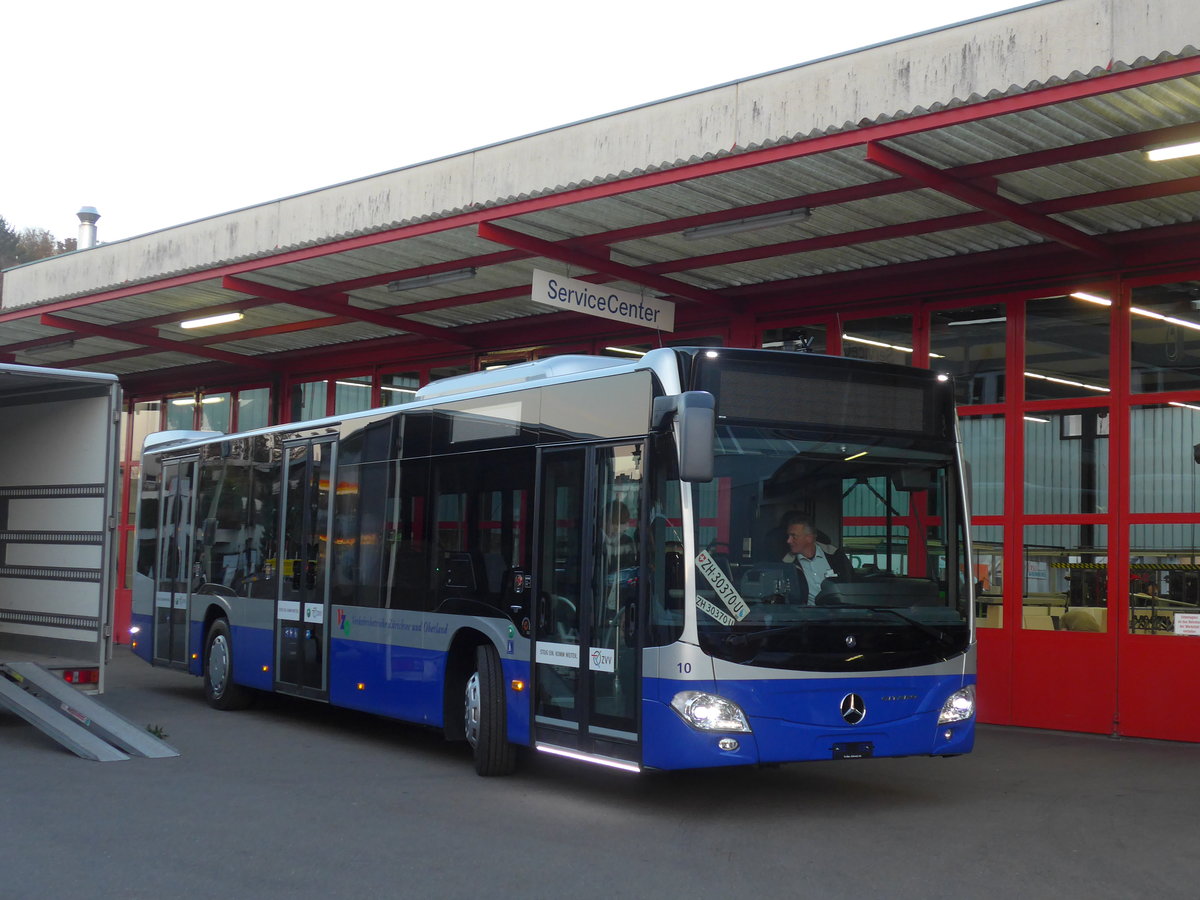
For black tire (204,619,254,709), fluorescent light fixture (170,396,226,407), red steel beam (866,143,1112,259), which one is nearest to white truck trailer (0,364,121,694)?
black tire (204,619,254,709)

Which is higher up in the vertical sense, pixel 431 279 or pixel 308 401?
pixel 431 279

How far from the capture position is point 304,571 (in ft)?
42.1

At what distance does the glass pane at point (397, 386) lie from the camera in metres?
20.1

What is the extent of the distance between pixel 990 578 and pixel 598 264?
4766mm

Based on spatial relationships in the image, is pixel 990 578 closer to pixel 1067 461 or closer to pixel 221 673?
pixel 1067 461

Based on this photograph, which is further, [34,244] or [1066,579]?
[34,244]

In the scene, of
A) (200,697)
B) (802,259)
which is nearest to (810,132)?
(802,259)

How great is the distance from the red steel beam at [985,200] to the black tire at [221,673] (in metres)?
7.95

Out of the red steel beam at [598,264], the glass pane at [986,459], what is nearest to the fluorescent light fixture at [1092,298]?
the glass pane at [986,459]

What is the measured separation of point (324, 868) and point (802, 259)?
28.5 ft

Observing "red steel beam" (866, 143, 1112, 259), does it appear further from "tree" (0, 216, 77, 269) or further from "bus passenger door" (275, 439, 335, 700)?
"tree" (0, 216, 77, 269)

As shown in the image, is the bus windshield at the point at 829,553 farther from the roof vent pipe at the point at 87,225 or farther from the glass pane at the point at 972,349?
the roof vent pipe at the point at 87,225

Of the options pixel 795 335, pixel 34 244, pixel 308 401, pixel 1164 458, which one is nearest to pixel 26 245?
pixel 34 244

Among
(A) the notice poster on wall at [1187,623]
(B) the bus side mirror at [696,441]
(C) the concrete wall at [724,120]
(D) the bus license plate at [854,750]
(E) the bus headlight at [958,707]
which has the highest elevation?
(C) the concrete wall at [724,120]
